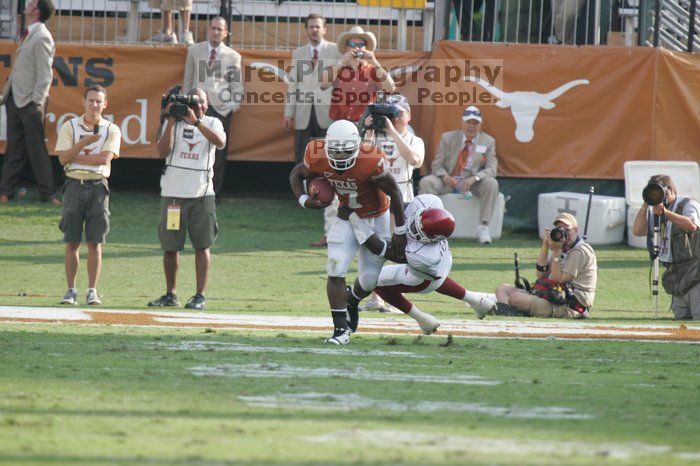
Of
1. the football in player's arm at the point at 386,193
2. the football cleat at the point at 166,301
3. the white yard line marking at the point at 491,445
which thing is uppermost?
the football in player's arm at the point at 386,193

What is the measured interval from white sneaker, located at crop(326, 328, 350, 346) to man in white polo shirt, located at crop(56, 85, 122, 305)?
10.4ft

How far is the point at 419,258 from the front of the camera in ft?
28.5

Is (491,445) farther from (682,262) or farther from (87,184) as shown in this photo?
(682,262)

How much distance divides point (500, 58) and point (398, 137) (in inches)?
195

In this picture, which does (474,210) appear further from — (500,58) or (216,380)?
(216,380)

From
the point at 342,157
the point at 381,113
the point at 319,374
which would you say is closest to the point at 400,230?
the point at 342,157

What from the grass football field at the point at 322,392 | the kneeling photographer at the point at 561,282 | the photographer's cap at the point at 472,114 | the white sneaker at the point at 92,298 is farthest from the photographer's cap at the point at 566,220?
the white sneaker at the point at 92,298

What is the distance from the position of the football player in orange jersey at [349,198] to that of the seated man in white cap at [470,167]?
5622 mm

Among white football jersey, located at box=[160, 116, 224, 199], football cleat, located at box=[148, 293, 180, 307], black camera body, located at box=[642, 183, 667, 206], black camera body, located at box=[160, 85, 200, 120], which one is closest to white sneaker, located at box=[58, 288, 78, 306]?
football cleat, located at box=[148, 293, 180, 307]

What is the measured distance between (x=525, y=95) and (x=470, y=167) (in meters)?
1.38

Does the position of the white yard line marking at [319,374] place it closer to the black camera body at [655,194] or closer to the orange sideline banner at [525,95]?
the black camera body at [655,194]

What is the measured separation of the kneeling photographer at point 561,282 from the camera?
1098 cm

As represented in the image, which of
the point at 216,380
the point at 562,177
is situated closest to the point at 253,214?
the point at 562,177

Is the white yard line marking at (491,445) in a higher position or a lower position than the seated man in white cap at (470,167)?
lower
